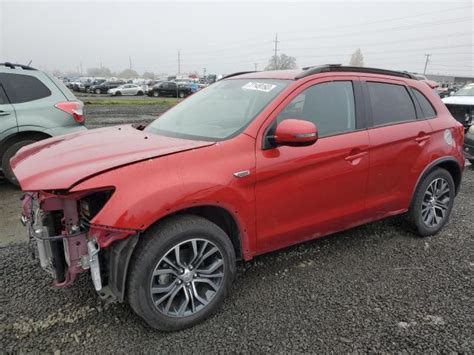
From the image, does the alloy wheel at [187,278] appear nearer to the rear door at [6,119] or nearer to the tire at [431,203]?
the tire at [431,203]

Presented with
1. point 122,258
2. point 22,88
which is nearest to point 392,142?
point 122,258

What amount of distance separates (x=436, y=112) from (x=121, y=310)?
3698 millimetres

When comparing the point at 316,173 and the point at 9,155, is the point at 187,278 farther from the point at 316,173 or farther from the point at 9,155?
the point at 9,155

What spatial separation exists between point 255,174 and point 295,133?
41 cm

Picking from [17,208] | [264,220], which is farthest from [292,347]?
[17,208]

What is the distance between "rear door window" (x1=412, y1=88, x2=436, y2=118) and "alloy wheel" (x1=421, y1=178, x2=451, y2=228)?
2.30ft

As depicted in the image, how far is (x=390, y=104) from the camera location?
151 inches

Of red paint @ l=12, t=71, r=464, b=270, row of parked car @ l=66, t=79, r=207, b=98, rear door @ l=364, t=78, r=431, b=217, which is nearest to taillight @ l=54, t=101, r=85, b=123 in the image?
red paint @ l=12, t=71, r=464, b=270

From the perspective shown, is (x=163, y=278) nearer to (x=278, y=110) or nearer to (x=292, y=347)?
(x=292, y=347)

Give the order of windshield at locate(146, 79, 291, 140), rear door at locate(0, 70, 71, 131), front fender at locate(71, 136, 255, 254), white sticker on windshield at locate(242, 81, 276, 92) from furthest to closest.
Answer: rear door at locate(0, 70, 71, 131), white sticker on windshield at locate(242, 81, 276, 92), windshield at locate(146, 79, 291, 140), front fender at locate(71, 136, 255, 254)

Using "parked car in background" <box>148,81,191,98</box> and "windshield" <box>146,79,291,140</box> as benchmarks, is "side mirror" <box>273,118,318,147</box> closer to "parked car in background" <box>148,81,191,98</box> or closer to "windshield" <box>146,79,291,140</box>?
"windshield" <box>146,79,291,140</box>

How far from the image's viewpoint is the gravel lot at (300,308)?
259 cm

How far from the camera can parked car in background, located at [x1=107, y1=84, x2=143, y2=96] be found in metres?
41.1

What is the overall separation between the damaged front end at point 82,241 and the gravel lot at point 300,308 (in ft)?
1.31
